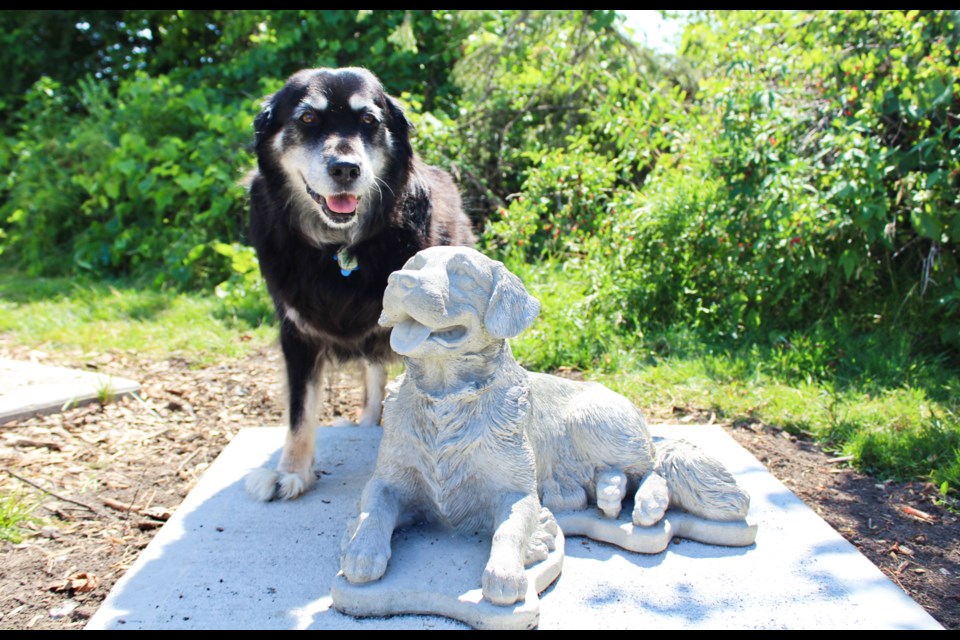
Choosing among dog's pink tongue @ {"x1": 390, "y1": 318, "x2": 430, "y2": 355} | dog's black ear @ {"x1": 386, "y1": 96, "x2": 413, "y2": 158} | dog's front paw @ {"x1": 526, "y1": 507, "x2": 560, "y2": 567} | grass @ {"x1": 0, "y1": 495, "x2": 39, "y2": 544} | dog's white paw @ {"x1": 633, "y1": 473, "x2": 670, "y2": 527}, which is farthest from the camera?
dog's black ear @ {"x1": 386, "y1": 96, "x2": 413, "y2": 158}

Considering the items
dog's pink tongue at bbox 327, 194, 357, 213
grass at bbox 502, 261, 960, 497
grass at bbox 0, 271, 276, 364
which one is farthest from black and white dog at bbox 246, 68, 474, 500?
grass at bbox 0, 271, 276, 364

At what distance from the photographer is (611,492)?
2.36 meters

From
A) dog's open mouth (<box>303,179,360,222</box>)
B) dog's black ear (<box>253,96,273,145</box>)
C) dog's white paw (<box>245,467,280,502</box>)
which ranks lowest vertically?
dog's white paw (<box>245,467,280,502</box>)

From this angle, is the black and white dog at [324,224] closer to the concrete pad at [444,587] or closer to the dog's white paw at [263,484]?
the dog's white paw at [263,484]

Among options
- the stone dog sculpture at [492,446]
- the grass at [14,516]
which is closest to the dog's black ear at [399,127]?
the stone dog sculpture at [492,446]

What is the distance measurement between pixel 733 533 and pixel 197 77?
7543 millimetres

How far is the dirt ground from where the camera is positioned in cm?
248

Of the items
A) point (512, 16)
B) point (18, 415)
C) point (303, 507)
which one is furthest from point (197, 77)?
point (303, 507)

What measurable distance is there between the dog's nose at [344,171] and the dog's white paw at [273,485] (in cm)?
118

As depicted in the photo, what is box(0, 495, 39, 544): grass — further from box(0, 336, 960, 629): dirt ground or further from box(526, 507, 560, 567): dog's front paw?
box(526, 507, 560, 567): dog's front paw

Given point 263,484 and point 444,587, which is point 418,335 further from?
point 263,484

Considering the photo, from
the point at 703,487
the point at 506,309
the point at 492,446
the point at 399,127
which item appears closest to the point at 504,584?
the point at 492,446

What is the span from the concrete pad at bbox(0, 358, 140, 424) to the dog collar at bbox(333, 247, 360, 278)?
2.00 m

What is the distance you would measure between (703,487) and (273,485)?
161 centimetres
